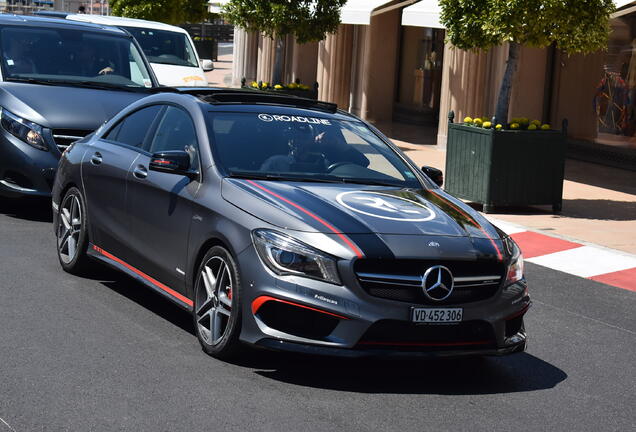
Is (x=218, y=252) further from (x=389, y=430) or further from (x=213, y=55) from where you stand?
(x=213, y=55)

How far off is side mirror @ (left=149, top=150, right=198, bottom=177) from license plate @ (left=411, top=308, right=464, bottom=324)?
71.7 inches

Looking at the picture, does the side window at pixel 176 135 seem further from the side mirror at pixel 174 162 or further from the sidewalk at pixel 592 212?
the sidewalk at pixel 592 212

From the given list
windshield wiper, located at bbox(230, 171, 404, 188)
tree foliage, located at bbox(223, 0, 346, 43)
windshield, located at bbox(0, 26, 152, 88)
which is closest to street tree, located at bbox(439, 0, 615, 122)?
windshield, located at bbox(0, 26, 152, 88)

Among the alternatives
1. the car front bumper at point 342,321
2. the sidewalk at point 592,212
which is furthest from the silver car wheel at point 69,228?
the sidewalk at point 592,212

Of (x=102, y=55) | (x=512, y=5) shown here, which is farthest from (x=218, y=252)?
(x=512, y=5)

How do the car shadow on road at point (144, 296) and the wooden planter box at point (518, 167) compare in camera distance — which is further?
the wooden planter box at point (518, 167)

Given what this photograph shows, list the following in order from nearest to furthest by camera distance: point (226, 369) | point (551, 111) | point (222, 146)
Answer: point (226, 369)
point (222, 146)
point (551, 111)

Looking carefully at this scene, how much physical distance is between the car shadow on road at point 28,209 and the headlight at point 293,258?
5598mm

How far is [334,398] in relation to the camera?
19.4 feet

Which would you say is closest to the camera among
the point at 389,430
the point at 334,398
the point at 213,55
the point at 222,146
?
the point at 389,430

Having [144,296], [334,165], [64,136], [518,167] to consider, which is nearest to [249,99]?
[334,165]

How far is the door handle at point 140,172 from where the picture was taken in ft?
24.8

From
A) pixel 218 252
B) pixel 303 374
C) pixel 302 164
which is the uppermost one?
pixel 302 164

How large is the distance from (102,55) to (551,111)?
410 inches
